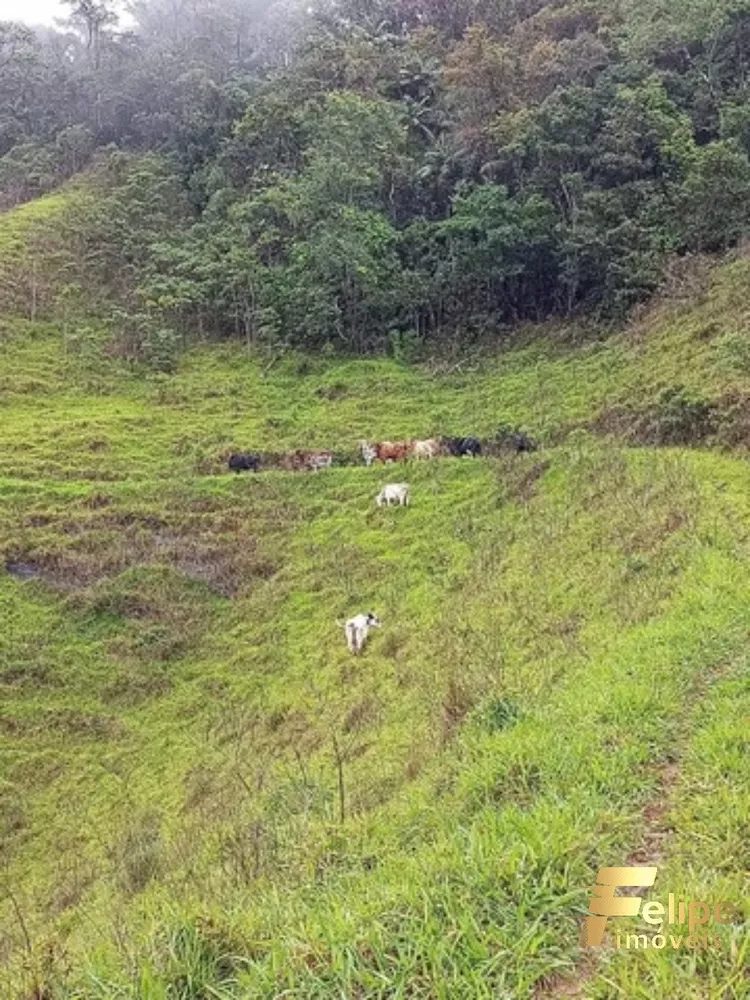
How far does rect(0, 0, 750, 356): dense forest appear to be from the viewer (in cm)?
3147

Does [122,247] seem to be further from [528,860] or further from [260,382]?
[528,860]

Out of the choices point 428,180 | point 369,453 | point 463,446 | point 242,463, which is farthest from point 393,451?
point 428,180

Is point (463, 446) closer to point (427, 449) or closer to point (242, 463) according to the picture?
point (427, 449)

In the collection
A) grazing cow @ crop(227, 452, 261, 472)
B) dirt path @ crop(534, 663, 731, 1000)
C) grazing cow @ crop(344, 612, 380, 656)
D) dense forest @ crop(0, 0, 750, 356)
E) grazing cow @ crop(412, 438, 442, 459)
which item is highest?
dense forest @ crop(0, 0, 750, 356)

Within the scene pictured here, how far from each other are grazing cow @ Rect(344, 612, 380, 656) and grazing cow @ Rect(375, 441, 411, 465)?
867cm

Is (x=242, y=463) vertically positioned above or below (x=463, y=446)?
below

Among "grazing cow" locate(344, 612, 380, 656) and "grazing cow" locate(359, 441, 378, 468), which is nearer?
"grazing cow" locate(344, 612, 380, 656)

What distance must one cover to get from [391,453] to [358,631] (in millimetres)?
9283

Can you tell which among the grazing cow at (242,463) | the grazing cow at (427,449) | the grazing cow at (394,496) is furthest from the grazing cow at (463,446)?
the grazing cow at (242,463)

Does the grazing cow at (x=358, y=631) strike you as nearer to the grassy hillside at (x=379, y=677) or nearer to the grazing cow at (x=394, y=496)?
the grassy hillside at (x=379, y=677)

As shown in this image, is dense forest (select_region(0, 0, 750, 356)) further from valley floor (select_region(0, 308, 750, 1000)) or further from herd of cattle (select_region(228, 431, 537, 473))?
herd of cattle (select_region(228, 431, 537, 473))

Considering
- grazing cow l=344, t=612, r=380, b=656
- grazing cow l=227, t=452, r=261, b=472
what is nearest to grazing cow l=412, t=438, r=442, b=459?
grazing cow l=227, t=452, r=261, b=472

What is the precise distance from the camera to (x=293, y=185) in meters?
38.1

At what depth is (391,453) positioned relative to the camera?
887 inches
